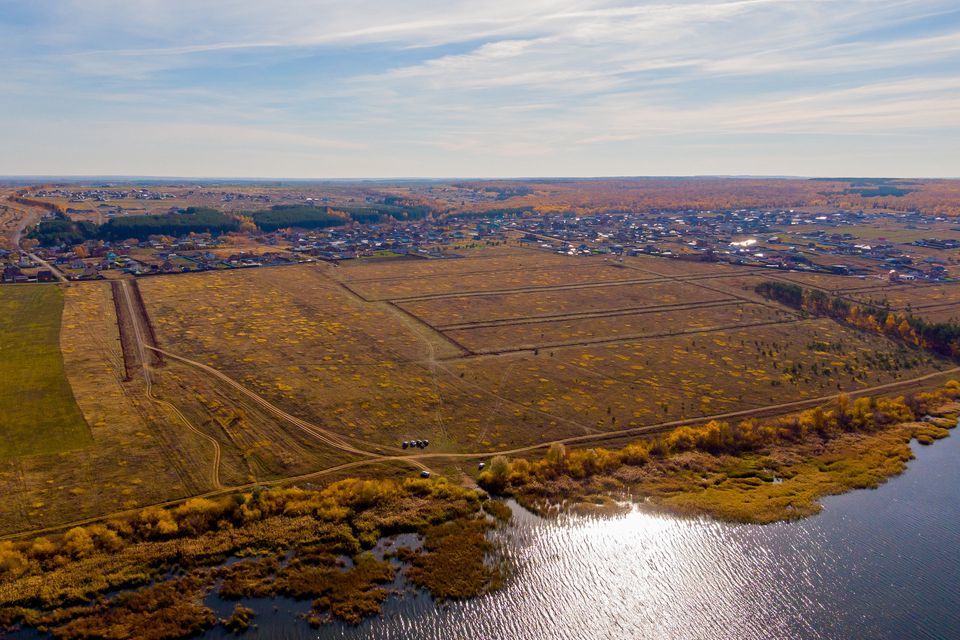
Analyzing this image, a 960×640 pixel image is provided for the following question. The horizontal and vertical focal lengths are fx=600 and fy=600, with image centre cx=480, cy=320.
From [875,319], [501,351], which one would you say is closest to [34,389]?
[501,351]

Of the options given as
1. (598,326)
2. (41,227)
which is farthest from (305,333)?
(41,227)

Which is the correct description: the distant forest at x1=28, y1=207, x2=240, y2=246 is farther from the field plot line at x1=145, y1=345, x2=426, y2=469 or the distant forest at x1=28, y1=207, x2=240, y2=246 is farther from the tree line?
the tree line

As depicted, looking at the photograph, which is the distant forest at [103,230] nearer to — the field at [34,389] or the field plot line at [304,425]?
the field at [34,389]

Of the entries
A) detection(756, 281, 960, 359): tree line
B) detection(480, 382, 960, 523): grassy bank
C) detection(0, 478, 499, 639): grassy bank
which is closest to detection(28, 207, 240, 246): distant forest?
detection(0, 478, 499, 639): grassy bank

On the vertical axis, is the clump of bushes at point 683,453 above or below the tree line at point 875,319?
below

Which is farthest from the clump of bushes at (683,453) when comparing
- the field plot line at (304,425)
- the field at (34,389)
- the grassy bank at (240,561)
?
the field at (34,389)

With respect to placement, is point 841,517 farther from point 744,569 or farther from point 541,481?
point 541,481
